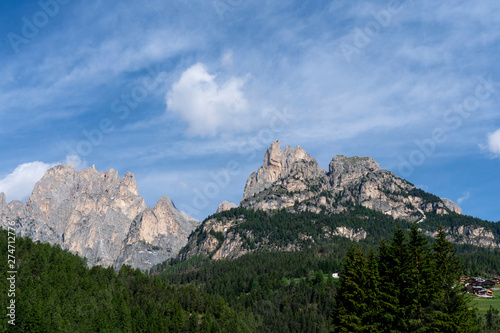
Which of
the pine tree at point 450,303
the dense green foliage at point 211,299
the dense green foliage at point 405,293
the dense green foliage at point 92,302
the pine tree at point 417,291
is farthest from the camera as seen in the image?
the dense green foliage at point 92,302

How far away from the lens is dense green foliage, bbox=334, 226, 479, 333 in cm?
4888

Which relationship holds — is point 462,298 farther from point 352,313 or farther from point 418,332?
point 352,313

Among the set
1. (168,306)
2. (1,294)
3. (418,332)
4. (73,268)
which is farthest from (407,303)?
(73,268)

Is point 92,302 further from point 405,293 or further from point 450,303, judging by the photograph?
point 450,303

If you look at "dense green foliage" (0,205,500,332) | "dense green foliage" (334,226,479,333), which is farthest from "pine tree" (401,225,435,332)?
"dense green foliage" (0,205,500,332)

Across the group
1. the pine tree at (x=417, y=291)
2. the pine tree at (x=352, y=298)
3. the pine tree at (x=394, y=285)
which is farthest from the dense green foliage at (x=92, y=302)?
the pine tree at (x=417, y=291)

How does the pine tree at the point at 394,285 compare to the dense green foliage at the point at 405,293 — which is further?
the pine tree at the point at 394,285

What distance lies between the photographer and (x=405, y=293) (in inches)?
2069

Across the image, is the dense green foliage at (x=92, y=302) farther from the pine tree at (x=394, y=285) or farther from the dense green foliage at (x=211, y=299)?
the pine tree at (x=394, y=285)

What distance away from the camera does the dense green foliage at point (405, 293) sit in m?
48.9

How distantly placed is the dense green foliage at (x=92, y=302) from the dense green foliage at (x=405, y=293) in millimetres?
88377

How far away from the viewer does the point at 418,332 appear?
162 feet

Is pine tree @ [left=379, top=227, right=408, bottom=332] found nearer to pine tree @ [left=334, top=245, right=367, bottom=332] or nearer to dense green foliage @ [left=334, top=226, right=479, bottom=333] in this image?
dense green foliage @ [left=334, top=226, right=479, bottom=333]

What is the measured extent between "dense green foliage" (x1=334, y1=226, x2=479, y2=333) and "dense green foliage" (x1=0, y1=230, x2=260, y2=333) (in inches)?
3479
